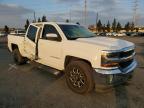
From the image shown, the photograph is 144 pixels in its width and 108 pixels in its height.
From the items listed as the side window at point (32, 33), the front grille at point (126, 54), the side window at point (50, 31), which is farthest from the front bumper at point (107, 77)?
the side window at point (32, 33)

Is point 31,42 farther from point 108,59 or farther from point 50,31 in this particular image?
point 108,59

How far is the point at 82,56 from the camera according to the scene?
583cm

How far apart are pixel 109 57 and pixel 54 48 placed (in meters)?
2.14

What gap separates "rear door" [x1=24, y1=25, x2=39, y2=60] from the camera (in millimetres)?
8055

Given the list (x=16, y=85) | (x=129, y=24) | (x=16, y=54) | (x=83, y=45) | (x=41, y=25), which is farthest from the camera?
(x=129, y=24)

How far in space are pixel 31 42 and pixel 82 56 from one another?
121 inches

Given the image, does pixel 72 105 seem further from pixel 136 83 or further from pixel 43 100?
pixel 136 83

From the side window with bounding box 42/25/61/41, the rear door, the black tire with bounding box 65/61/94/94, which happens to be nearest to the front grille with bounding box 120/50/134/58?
the black tire with bounding box 65/61/94/94

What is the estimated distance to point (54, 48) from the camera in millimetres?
6938

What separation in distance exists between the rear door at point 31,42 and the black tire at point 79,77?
2222 millimetres

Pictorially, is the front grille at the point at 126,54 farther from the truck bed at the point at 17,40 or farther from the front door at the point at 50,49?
the truck bed at the point at 17,40

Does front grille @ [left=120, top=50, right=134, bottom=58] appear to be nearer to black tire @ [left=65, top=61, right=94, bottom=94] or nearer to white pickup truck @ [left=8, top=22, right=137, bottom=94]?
white pickup truck @ [left=8, top=22, right=137, bottom=94]

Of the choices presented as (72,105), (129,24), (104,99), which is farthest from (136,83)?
(129,24)

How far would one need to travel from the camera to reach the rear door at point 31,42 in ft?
26.4
